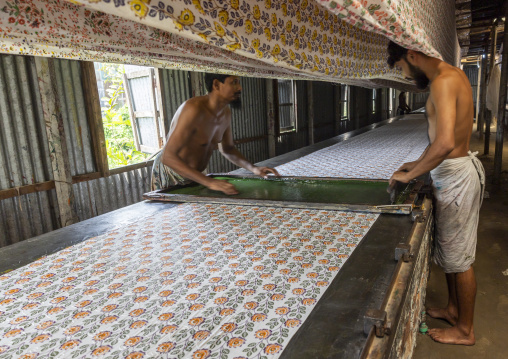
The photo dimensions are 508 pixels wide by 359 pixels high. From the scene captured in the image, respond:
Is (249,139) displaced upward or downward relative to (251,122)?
downward

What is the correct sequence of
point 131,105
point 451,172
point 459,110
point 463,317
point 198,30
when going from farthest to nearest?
point 131,105 < point 463,317 < point 451,172 < point 459,110 < point 198,30

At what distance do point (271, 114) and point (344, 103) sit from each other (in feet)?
17.3

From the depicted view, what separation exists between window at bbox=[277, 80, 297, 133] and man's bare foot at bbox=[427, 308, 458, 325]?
20.3 ft

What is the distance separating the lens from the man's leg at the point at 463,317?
238 centimetres

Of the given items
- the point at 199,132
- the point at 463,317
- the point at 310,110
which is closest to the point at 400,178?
the point at 463,317

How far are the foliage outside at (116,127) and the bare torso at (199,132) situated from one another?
3025 mm

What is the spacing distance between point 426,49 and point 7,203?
4.02 meters

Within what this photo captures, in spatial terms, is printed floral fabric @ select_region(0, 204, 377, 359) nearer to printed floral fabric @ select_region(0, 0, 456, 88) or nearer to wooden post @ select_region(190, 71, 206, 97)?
printed floral fabric @ select_region(0, 0, 456, 88)

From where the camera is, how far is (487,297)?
3.05 m

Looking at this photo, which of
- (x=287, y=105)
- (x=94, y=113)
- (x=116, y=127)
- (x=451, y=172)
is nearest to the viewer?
(x=451, y=172)

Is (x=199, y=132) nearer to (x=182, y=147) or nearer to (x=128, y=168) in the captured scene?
(x=182, y=147)

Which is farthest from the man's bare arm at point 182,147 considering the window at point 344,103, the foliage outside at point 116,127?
the window at point 344,103

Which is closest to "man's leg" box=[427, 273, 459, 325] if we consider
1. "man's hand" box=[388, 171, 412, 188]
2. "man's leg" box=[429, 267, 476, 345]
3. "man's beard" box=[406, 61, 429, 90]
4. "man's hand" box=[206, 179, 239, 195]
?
"man's leg" box=[429, 267, 476, 345]

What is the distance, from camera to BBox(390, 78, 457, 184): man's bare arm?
203 centimetres
